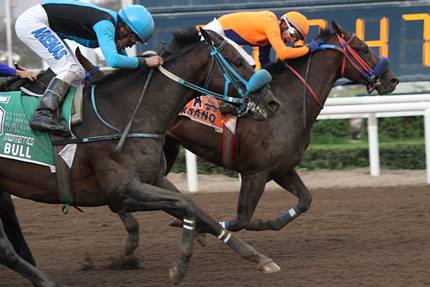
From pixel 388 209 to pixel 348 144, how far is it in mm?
2032

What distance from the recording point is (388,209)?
7984 mm

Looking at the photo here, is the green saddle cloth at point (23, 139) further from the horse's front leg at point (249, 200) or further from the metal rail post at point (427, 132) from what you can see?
the metal rail post at point (427, 132)

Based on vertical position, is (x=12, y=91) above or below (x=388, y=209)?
above

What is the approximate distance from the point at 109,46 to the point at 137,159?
0.70m

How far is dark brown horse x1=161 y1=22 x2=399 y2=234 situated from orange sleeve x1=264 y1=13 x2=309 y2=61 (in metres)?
0.11

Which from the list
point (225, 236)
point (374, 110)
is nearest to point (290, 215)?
point (225, 236)

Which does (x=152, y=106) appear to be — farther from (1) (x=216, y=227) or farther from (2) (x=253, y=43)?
(2) (x=253, y=43)

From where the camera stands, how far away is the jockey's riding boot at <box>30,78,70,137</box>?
211 inches

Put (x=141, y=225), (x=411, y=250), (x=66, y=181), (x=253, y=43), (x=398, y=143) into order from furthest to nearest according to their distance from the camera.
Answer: (x=398, y=143) → (x=141, y=225) → (x=253, y=43) → (x=411, y=250) → (x=66, y=181)

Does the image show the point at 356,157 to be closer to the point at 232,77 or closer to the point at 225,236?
the point at 225,236

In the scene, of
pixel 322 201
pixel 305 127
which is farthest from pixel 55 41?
pixel 322 201

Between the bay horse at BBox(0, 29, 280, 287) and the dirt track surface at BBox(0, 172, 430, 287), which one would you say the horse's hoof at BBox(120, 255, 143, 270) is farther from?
the bay horse at BBox(0, 29, 280, 287)

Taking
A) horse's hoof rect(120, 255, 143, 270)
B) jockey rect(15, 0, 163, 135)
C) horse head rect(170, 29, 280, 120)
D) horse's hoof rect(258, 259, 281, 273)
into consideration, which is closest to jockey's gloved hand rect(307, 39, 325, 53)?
horse head rect(170, 29, 280, 120)

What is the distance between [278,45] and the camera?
6750mm
